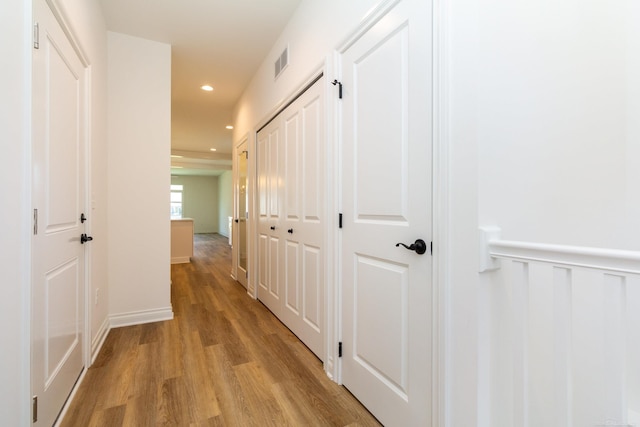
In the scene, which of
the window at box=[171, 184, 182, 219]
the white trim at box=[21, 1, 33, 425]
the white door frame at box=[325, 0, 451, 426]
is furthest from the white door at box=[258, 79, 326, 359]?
the window at box=[171, 184, 182, 219]

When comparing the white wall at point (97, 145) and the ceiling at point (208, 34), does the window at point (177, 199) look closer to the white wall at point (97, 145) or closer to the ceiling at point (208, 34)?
the ceiling at point (208, 34)

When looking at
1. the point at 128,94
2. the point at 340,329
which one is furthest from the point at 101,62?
the point at 340,329

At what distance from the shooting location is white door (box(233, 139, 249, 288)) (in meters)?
3.99

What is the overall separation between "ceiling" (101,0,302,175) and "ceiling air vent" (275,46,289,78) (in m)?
0.23

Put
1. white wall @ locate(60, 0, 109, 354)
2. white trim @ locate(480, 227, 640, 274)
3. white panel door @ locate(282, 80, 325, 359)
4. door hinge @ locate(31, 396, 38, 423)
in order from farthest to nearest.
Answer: white panel door @ locate(282, 80, 325, 359) → white wall @ locate(60, 0, 109, 354) → door hinge @ locate(31, 396, 38, 423) → white trim @ locate(480, 227, 640, 274)

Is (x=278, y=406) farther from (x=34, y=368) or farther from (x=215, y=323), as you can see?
(x=215, y=323)

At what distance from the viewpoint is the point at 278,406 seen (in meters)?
1.57

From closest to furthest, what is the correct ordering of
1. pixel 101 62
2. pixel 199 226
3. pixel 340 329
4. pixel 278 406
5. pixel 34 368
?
pixel 34 368 < pixel 278 406 < pixel 340 329 < pixel 101 62 < pixel 199 226

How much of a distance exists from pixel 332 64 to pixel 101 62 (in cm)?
207

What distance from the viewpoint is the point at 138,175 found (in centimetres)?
276

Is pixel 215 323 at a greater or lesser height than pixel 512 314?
lesser

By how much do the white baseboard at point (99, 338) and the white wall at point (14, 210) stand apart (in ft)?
3.76

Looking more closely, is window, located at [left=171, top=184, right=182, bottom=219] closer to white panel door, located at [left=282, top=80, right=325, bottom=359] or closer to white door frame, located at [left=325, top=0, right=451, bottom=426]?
white panel door, located at [left=282, top=80, right=325, bottom=359]

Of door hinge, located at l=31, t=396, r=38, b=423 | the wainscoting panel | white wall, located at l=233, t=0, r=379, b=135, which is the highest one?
white wall, located at l=233, t=0, r=379, b=135
